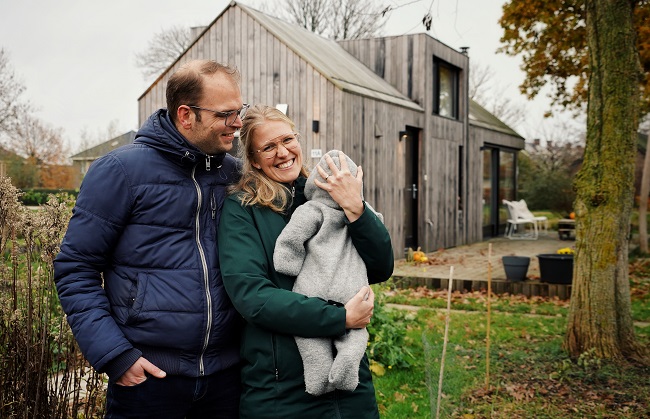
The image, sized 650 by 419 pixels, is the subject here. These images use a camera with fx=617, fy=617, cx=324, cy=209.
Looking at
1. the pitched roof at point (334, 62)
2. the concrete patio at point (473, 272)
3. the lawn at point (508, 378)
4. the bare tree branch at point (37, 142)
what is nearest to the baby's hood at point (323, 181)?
the lawn at point (508, 378)

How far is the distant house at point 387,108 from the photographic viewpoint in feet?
37.8

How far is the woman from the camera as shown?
2.00 metres

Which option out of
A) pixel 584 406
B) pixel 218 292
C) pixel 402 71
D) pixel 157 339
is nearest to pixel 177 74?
pixel 218 292

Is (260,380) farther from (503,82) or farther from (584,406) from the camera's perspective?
(503,82)

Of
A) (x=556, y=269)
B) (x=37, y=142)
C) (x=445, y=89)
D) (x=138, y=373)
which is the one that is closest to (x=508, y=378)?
(x=138, y=373)

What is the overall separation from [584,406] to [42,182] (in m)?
23.9

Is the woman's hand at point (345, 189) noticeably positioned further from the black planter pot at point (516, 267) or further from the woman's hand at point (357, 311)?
the black planter pot at point (516, 267)

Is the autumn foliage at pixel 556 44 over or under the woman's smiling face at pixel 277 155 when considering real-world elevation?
over

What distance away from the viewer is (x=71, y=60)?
1978 centimetres

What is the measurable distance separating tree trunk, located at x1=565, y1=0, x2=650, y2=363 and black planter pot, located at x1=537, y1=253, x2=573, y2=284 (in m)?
3.45

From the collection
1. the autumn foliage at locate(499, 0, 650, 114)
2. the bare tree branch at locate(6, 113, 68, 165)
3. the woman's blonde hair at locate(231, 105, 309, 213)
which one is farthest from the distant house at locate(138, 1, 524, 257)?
the bare tree branch at locate(6, 113, 68, 165)

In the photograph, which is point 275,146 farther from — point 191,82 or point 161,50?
point 161,50

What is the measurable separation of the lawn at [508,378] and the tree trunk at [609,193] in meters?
0.28

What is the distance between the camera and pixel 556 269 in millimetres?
9031
